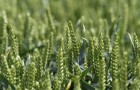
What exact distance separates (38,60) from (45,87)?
0.17 meters

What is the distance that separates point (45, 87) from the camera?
88cm

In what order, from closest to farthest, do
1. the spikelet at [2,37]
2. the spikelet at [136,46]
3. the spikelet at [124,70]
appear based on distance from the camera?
1. the spikelet at [124,70]
2. the spikelet at [136,46]
3. the spikelet at [2,37]

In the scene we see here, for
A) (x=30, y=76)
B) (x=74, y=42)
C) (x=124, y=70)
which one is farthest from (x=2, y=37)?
(x=124, y=70)

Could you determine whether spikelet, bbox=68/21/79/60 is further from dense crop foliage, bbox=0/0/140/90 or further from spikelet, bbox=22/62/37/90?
spikelet, bbox=22/62/37/90

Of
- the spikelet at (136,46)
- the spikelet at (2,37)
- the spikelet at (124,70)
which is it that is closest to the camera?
the spikelet at (124,70)

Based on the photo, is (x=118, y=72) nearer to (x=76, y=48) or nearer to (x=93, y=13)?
(x=76, y=48)

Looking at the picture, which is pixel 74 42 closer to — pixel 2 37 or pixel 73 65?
pixel 73 65

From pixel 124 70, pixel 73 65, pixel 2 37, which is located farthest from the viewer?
pixel 2 37

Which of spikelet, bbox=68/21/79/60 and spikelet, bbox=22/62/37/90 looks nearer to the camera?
spikelet, bbox=22/62/37/90

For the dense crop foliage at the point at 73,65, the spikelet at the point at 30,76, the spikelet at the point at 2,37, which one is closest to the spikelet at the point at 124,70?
Result: the dense crop foliage at the point at 73,65

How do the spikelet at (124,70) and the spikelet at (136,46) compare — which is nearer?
the spikelet at (124,70)

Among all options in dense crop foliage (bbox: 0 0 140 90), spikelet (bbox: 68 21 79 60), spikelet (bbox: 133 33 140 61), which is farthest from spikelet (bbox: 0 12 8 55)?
spikelet (bbox: 133 33 140 61)

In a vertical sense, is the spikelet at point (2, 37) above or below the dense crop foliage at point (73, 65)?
above

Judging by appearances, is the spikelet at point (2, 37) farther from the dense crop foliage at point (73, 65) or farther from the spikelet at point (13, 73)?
the spikelet at point (13, 73)
